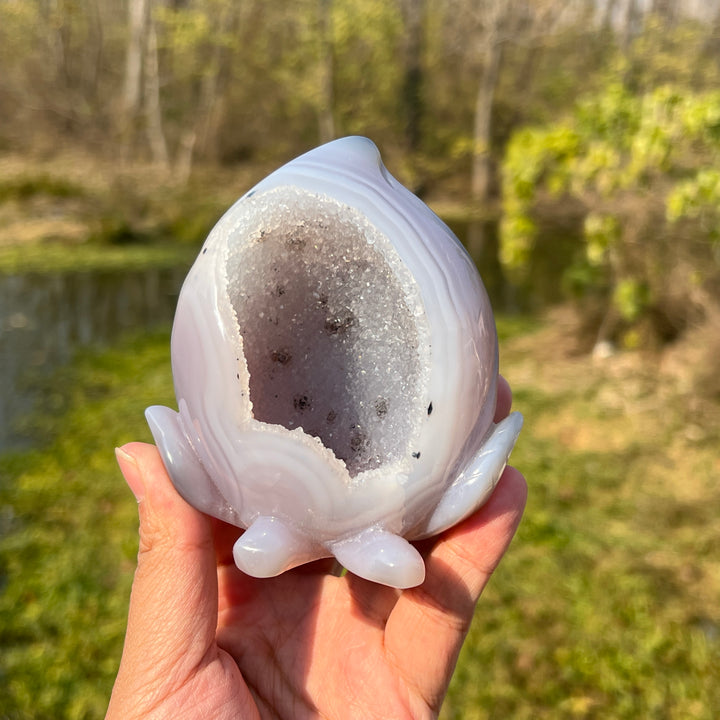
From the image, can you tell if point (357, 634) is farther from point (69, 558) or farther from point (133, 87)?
point (133, 87)

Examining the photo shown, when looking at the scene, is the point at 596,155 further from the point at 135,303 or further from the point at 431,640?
the point at 135,303

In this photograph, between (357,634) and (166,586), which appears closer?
(166,586)

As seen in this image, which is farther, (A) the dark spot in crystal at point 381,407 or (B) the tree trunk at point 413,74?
(B) the tree trunk at point 413,74

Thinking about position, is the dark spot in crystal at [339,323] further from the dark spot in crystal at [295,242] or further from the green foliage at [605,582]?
the green foliage at [605,582]

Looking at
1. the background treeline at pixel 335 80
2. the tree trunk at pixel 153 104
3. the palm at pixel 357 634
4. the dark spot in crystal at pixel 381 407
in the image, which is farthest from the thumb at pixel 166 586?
the tree trunk at pixel 153 104

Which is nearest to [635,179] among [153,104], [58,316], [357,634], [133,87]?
[357,634]

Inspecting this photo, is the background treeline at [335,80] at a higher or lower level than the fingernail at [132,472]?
lower

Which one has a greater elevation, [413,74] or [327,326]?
[327,326]
